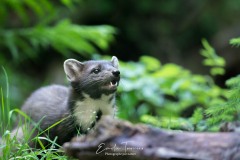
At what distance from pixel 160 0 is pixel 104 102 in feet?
29.5

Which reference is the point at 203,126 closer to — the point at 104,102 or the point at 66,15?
the point at 104,102

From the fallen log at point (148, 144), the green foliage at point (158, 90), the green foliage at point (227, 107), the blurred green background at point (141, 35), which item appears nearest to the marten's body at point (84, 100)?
the green foliage at point (227, 107)

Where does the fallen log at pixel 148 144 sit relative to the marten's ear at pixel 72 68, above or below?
below

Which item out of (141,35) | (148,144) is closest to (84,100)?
(148,144)

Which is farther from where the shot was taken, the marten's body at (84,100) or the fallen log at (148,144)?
the marten's body at (84,100)

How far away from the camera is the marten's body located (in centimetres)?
581

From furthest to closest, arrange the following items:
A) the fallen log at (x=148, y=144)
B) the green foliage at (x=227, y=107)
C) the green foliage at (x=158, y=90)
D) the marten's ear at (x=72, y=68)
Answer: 1. the green foliage at (x=158, y=90)
2. the marten's ear at (x=72, y=68)
3. the green foliage at (x=227, y=107)
4. the fallen log at (x=148, y=144)

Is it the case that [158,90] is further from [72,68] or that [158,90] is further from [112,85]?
[112,85]

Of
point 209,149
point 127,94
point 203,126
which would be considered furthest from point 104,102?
point 127,94

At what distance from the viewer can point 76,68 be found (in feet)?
20.4

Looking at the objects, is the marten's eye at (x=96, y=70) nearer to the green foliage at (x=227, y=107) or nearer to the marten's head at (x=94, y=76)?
the marten's head at (x=94, y=76)

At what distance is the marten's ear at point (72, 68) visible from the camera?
6211 millimetres

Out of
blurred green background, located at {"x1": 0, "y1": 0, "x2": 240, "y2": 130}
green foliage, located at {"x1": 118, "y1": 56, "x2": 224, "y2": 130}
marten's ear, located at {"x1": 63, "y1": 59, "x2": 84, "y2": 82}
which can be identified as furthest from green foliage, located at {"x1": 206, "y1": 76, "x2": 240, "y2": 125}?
blurred green background, located at {"x1": 0, "y1": 0, "x2": 240, "y2": 130}

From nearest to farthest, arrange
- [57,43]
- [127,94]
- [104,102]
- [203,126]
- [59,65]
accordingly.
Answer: [203,126] < [104,102] < [127,94] < [57,43] < [59,65]
